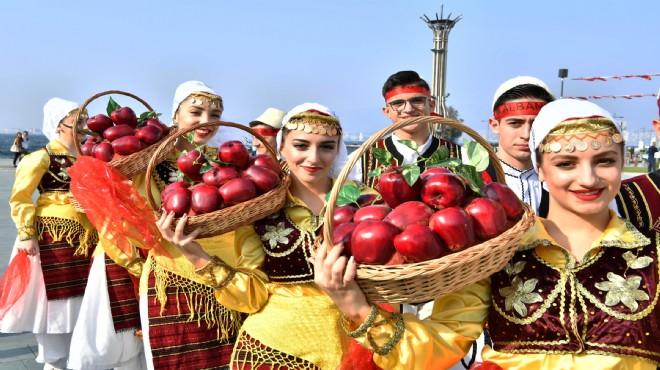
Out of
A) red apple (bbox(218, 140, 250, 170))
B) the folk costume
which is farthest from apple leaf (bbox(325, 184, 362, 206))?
red apple (bbox(218, 140, 250, 170))

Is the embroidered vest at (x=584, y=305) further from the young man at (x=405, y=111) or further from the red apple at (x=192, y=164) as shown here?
the young man at (x=405, y=111)

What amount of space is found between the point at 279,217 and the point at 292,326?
0.47 metres

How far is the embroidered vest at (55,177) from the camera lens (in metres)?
4.66

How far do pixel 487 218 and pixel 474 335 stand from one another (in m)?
0.41

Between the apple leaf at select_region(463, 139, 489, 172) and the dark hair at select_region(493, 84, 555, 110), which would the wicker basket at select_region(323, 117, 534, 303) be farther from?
the dark hair at select_region(493, 84, 555, 110)

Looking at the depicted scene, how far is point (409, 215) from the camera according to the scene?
64.6 inches

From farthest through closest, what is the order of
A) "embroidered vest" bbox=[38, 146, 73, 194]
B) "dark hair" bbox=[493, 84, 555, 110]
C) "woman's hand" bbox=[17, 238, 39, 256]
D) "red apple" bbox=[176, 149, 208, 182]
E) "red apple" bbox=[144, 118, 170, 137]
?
"embroidered vest" bbox=[38, 146, 73, 194], "woman's hand" bbox=[17, 238, 39, 256], "red apple" bbox=[144, 118, 170, 137], "dark hair" bbox=[493, 84, 555, 110], "red apple" bbox=[176, 149, 208, 182]

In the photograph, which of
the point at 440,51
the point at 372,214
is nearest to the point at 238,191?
the point at 372,214

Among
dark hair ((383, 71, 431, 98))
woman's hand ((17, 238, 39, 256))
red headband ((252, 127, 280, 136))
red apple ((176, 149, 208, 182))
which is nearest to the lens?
red apple ((176, 149, 208, 182))

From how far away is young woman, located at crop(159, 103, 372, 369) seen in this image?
248 cm

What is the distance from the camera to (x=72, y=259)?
4672 mm

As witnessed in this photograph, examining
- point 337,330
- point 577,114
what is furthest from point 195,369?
point 577,114

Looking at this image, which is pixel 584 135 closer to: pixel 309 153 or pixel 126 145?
pixel 309 153

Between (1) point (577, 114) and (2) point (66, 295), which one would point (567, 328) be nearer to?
(1) point (577, 114)
